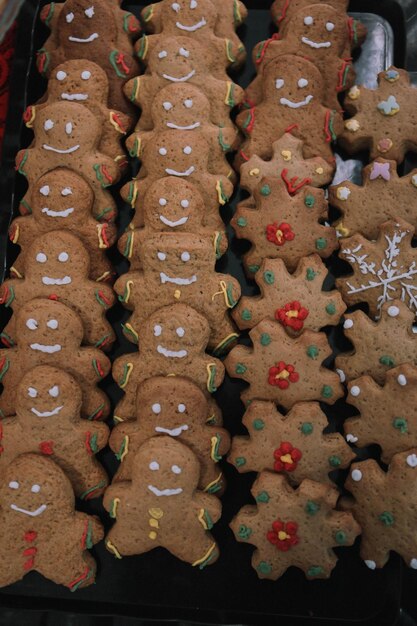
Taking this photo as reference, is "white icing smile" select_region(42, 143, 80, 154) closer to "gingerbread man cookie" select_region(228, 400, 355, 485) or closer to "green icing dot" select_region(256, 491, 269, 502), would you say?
"gingerbread man cookie" select_region(228, 400, 355, 485)

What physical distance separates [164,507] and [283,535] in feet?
1.02

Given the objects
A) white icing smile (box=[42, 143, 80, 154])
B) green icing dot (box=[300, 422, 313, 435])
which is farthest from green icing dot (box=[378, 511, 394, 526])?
white icing smile (box=[42, 143, 80, 154])

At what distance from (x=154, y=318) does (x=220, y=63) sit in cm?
84

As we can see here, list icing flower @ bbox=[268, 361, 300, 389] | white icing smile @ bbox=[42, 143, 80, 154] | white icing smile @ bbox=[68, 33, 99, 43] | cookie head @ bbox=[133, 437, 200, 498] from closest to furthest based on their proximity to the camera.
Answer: cookie head @ bbox=[133, 437, 200, 498]
icing flower @ bbox=[268, 361, 300, 389]
white icing smile @ bbox=[42, 143, 80, 154]
white icing smile @ bbox=[68, 33, 99, 43]

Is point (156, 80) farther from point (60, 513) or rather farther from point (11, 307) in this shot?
point (60, 513)

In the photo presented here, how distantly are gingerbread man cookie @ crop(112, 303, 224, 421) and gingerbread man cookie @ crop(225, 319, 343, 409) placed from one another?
93mm

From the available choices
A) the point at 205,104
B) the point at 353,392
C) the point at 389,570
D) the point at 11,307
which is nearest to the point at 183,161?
the point at 205,104

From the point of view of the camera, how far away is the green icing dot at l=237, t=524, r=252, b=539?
5.89 feet

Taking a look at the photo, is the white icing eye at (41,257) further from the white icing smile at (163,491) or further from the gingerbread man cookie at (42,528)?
the white icing smile at (163,491)

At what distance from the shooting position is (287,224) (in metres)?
1.92

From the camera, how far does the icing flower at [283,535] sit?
178 cm

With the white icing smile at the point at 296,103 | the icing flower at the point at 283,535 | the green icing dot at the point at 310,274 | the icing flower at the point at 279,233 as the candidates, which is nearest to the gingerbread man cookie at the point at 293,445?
the icing flower at the point at 283,535

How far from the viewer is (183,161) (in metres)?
1.94

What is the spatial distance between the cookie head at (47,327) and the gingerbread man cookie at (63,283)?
0.05 meters
